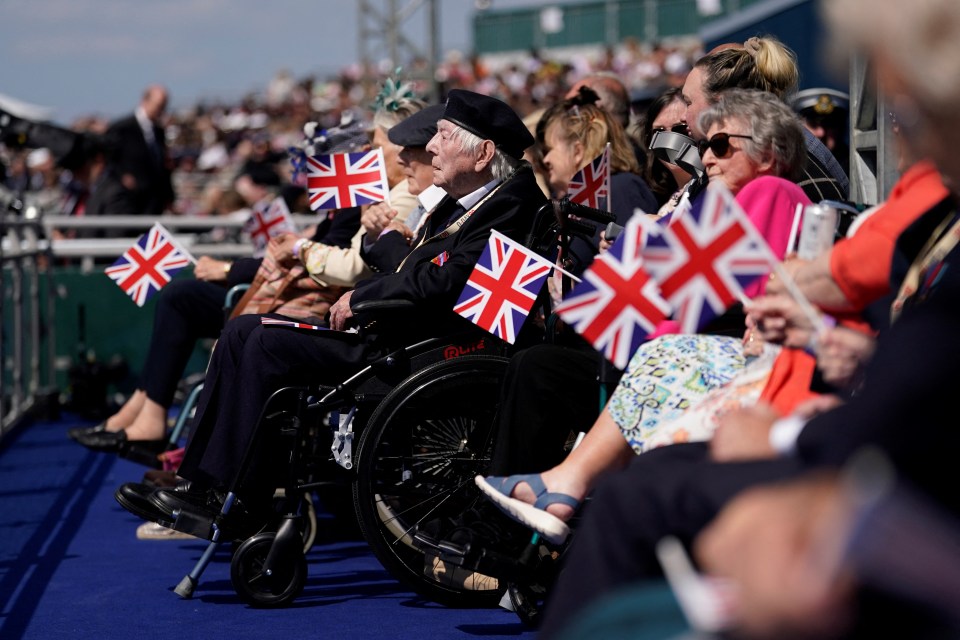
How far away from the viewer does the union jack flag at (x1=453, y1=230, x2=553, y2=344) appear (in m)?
3.64

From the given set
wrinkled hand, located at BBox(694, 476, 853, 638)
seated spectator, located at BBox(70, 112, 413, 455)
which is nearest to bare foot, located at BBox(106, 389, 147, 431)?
seated spectator, located at BBox(70, 112, 413, 455)

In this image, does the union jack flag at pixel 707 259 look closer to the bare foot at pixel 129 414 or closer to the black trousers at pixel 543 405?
the black trousers at pixel 543 405

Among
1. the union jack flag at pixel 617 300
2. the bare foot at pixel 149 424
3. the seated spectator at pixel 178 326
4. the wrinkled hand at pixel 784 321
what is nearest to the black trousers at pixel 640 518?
the wrinkled hand at pixel 784 321

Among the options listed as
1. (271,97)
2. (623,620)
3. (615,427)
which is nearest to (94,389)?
(615,427)

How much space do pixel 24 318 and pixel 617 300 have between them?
653 centimetres

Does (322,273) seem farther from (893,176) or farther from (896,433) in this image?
(896,433)

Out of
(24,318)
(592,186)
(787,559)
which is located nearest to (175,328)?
(592,186)

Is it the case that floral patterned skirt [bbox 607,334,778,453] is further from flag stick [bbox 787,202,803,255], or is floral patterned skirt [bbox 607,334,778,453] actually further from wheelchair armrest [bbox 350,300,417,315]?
wheelchair armrest [bbox 350,300,417,315]

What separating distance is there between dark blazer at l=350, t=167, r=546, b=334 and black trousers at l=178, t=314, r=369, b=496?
0.19m

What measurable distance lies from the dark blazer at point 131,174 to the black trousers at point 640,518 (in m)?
9.31

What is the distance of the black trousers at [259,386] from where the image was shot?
4.11 metres

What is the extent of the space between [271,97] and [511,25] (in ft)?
19.6

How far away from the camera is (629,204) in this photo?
15.4ft

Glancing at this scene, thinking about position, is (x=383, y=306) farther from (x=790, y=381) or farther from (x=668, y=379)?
(x=790, y=381)
